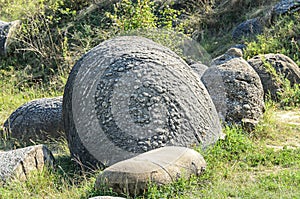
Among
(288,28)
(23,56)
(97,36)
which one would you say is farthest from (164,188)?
(23,56)

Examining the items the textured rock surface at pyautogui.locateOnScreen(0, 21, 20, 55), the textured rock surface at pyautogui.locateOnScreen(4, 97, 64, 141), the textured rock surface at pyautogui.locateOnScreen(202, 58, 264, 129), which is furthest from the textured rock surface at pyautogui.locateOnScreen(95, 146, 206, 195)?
the textured rock surface at pyautogui.locateOnScreen(0, 21, 20, 55)

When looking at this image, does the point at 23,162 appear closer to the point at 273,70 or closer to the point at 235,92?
the point at 235,92

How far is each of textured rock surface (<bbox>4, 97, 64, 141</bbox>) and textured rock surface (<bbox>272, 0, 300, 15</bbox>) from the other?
679cm

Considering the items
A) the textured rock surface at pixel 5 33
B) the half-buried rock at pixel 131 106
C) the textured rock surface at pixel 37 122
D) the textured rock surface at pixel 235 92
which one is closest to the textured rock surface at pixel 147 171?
the half-buried rock at pixel 131 106

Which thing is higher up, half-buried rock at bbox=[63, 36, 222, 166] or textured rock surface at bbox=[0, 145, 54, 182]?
half-buried rock at bbox=[63, 36, 222, 166]

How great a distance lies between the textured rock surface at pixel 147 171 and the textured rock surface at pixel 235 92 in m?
2.28

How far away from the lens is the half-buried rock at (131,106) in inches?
212

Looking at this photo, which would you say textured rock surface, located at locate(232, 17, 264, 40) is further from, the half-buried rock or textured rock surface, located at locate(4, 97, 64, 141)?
the half-buried rock

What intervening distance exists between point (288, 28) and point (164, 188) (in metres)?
8.07

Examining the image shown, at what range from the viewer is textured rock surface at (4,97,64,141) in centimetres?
763

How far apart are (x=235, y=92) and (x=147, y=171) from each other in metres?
3.07

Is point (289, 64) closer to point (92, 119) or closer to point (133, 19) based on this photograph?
point (133, 19)

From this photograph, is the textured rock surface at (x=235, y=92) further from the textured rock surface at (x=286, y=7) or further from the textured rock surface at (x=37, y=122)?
the textured rock surface at (x=286, y=7)

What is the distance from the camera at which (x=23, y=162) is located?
5297 millimetres
